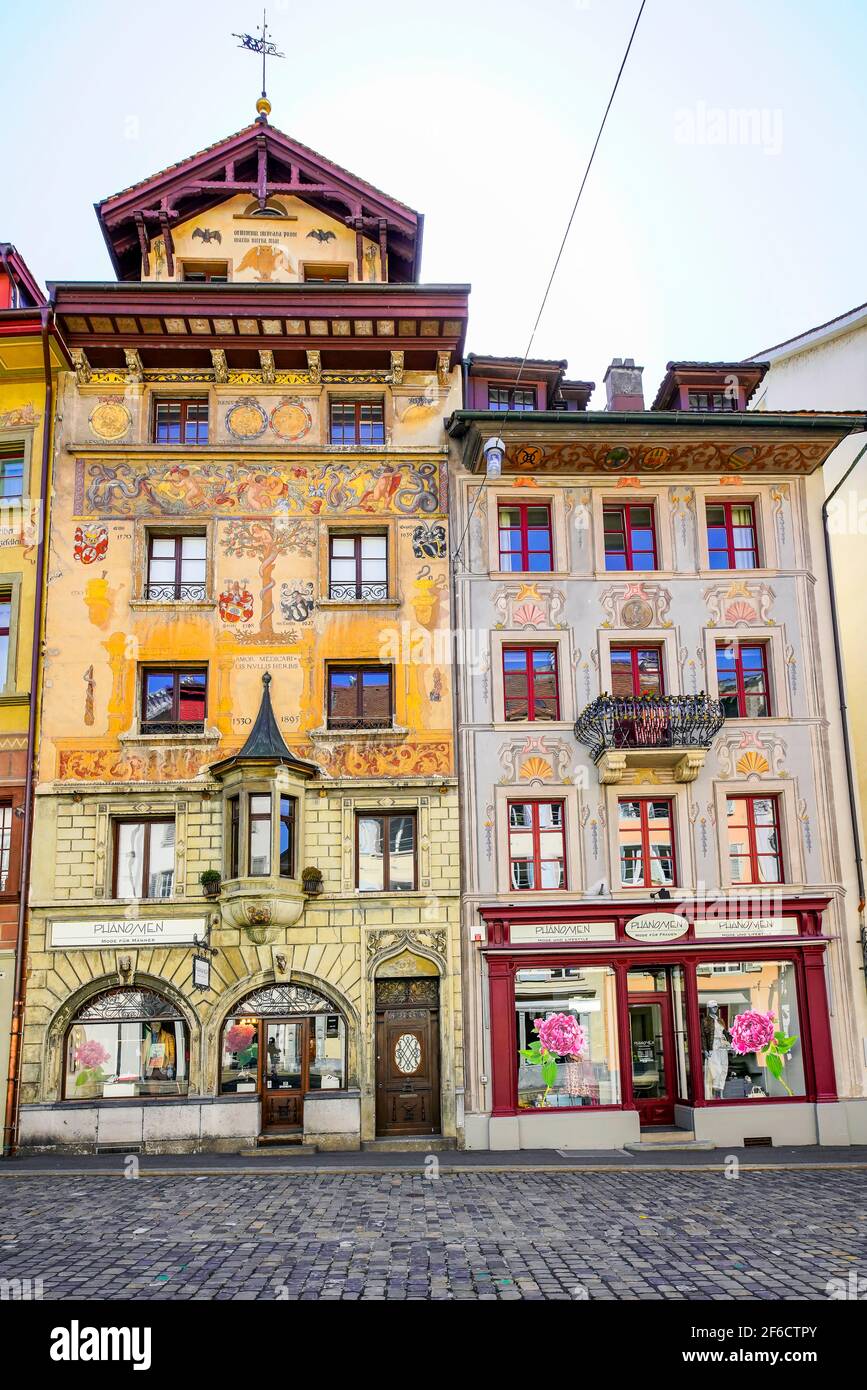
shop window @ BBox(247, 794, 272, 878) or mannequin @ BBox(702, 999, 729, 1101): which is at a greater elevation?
shop window @ BBox(247, 794, 272, 878)

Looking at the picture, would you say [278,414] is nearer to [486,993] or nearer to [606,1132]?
[486,993]

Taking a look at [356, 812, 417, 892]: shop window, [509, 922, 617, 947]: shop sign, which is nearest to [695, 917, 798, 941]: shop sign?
[509, 922, 617, 947]: shop sign

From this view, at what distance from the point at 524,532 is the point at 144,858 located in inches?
434

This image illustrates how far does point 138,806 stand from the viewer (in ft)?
78.4

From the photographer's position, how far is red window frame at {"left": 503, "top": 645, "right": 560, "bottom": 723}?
2497 centimetres

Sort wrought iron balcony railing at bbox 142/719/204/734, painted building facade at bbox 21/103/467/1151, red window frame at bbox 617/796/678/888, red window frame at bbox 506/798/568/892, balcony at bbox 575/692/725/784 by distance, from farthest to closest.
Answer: wrought iron balcony railing at bbox 142/719/204/734, red window frame at bbox 617/796/678/888, red window frame at bbox 506/798/568/892, balcony at bbox 575/692/725/784, painted building facade at bbox 21/103/467/1151

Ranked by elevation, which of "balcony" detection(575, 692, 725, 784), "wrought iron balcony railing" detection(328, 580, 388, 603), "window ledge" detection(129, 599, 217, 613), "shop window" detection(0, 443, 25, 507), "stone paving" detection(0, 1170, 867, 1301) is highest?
"shop window" detection(0, 443, 25, 507)

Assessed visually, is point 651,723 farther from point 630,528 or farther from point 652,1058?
point 652,1058

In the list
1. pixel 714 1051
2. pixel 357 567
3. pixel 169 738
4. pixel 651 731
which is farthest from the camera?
pixel 357 567

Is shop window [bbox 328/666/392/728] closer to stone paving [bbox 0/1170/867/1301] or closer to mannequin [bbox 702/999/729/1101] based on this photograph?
mannequin [bbox 702/999/729/1101]

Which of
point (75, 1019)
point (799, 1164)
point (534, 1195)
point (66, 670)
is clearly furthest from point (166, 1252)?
point (66, 670)

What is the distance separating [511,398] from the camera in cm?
2719

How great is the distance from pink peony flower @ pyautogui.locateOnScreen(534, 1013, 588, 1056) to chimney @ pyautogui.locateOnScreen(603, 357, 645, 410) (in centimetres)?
1487

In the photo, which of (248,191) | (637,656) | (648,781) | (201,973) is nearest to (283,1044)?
(201,973)
